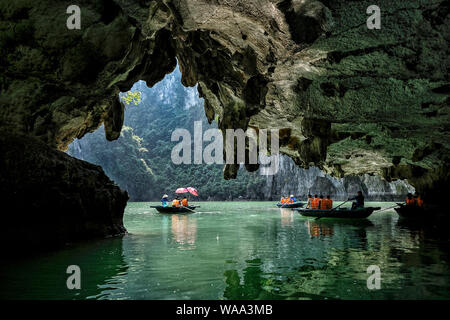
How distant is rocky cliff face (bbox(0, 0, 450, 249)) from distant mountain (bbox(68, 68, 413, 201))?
39693 mm

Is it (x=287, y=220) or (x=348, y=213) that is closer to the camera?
(x=348, y=213)

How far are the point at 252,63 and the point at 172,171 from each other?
77434mm

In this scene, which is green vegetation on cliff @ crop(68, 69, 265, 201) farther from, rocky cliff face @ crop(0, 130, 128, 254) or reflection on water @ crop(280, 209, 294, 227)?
rocky cliff face @ crop(0, 130, 128, 254)

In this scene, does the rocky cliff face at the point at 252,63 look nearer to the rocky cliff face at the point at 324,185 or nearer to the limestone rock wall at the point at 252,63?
the limestone rock wall at the point at 252,63

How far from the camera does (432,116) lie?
8727 millimetres

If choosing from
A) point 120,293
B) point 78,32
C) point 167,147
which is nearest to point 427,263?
point 120,293

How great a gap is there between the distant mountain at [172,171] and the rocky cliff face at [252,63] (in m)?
39.7

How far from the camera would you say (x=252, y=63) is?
7.96 meters

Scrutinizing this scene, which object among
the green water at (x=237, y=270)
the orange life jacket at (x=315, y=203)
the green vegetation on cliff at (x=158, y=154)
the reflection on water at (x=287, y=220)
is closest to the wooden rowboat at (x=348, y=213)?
the reflection on water at (x=287, y=220)

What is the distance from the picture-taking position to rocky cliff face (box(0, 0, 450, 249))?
582 centimetres

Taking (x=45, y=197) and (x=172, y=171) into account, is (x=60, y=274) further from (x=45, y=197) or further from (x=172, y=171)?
(x=172, y=171)

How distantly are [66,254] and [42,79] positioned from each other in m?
4.15

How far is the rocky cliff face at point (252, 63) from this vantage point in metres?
5.82

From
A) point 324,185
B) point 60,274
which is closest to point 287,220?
point 60,274
